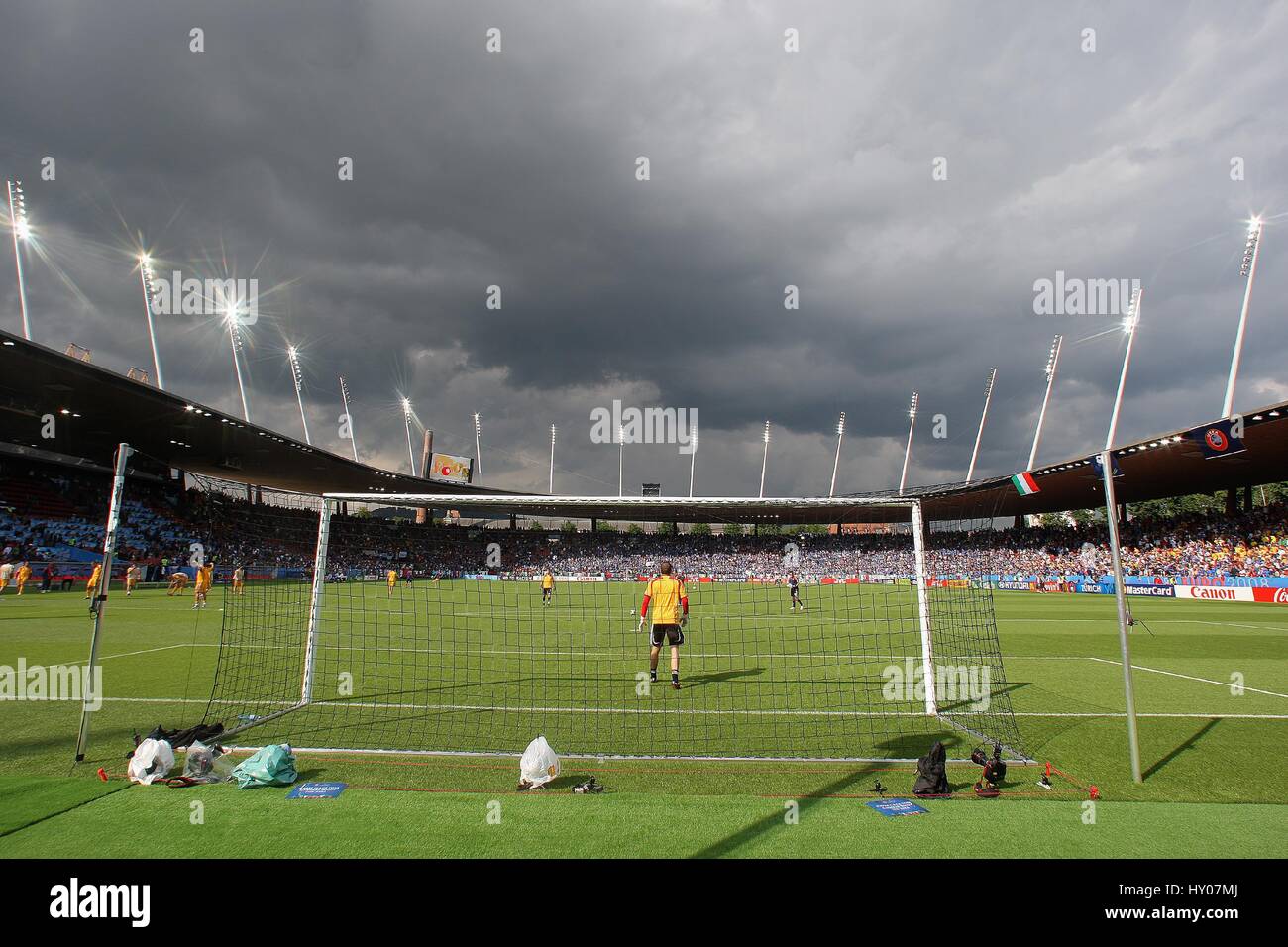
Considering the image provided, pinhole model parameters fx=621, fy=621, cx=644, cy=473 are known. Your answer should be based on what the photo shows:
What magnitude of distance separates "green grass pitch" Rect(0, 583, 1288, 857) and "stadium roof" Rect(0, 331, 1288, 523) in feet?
17.4

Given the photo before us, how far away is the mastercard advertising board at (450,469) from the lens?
246 ft

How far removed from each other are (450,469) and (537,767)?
74.2 m

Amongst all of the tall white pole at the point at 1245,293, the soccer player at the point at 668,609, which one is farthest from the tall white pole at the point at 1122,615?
the tall white pole at the point at 1245,293

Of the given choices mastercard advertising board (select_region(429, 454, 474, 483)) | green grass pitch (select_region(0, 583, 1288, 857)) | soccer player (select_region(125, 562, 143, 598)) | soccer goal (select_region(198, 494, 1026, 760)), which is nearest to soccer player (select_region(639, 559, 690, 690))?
soccer goal (select_region(198, 494, 1026, 760))

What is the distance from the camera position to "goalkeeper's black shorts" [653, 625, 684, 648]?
10.6 m

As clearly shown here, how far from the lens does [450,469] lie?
250 ft

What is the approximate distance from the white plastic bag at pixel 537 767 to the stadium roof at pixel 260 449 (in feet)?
27.8

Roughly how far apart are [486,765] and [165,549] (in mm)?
43552

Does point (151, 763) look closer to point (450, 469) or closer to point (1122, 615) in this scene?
point (1122, 615)

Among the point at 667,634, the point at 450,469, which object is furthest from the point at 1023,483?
the point at 450,469

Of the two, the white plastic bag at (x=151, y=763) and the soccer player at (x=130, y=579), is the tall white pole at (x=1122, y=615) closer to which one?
the white plastic bag at (x=151, y=763)
